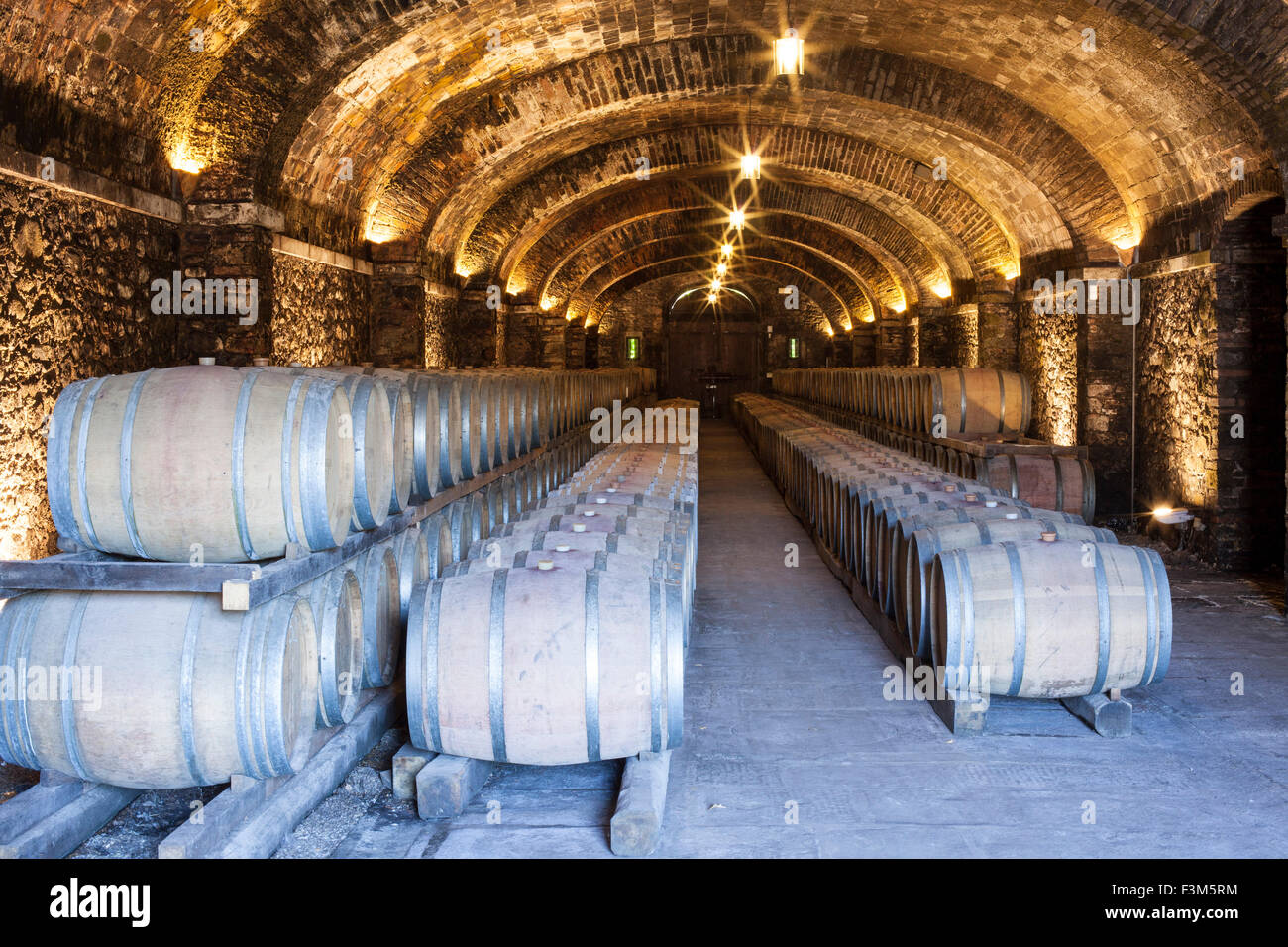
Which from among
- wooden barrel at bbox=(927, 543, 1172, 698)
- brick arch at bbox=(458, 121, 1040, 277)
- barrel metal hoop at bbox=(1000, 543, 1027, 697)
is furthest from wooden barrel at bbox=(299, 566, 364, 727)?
brick arch at bbox=(458, 121, 1040, 277)

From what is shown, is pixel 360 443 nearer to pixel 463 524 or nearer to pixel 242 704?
pixel 242 704

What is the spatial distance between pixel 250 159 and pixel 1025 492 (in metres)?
6.71

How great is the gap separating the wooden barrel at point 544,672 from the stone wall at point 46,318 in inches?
143

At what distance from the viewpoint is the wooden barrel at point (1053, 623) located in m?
4.00

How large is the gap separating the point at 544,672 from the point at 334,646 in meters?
0.99

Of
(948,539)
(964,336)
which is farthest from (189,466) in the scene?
(964,336)

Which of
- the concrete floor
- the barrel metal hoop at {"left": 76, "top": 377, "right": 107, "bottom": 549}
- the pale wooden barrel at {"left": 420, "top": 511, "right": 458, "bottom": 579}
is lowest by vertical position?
the concrete floor

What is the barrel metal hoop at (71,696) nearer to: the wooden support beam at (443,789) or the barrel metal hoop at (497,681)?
the wooden support beam at (443,789)

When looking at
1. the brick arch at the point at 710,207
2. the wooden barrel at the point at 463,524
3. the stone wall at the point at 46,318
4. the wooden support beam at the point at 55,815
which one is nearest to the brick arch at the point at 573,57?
the stone wall at the point at 46,318

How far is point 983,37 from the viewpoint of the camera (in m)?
8.71

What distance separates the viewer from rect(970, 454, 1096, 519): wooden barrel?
27.0ft

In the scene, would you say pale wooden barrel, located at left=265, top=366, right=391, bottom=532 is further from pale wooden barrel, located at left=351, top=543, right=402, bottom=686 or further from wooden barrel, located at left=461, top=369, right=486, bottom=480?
wooden barrel, located at left=461, top=369, right=486, bottom=480

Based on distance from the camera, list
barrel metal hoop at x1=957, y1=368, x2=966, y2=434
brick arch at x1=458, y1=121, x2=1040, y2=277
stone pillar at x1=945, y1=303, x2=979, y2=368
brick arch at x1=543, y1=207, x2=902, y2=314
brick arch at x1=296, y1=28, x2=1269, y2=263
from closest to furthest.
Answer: brick arch at x1=296, y1=28, x2=1269, y2=263
barrel metal hoop at x1=957, y1=368, x2=966, y2=434
brick arch at x1=458, y1=121, x2=1040, y2=277
stone pillar at x1=945, y1=303, x2=979, y2=368
brick arch at x1=543, y1=207, x2=902, y2=314

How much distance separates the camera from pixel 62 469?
326cm
